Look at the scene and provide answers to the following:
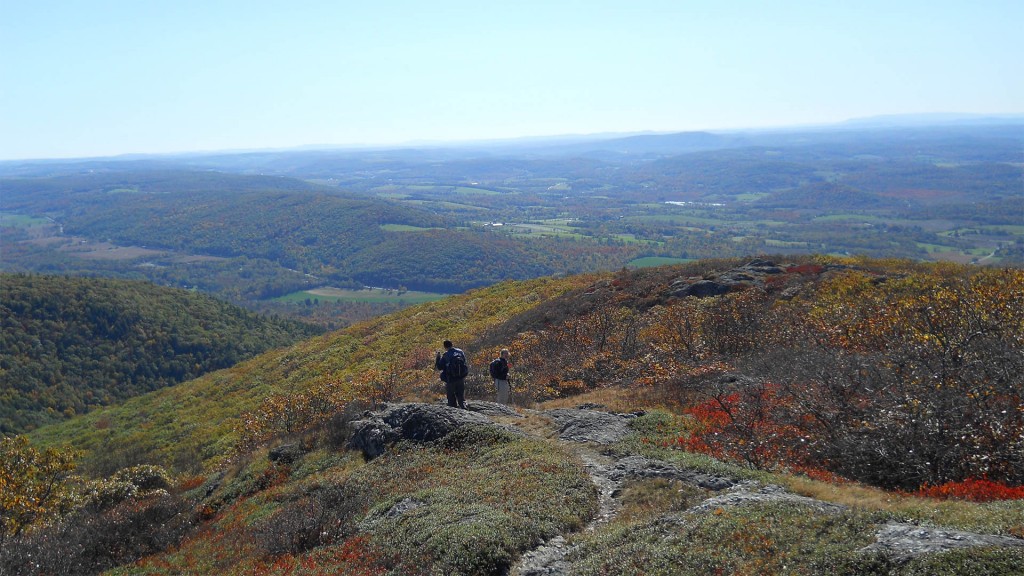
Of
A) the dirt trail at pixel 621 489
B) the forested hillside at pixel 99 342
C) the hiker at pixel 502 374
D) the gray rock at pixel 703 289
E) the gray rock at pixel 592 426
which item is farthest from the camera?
the forested hillside at pixel 99 342

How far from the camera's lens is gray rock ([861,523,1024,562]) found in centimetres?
604

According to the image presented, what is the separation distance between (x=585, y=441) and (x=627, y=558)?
5926mm

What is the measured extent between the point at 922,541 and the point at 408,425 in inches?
438

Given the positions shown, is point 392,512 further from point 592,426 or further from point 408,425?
point 592,426

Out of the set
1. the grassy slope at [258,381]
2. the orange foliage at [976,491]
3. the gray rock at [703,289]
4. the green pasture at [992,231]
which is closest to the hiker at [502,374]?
the grassy slope at [258,381]

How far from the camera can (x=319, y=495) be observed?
12.1 m

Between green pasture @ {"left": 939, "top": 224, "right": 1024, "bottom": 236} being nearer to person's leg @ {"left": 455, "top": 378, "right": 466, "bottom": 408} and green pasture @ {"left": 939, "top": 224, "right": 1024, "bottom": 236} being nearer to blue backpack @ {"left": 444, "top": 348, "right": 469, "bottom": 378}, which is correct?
person's leg @ {"left": 455, "top": 378, "right": 466, "bottom": 408}

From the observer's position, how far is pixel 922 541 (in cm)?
631

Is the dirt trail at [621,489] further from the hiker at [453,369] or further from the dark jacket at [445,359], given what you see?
the dark jacket at [445,359]

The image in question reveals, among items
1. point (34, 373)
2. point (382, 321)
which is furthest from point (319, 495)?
point (34, 373)

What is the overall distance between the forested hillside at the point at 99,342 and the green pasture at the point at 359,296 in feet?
198

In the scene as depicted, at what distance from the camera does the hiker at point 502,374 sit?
672 inches

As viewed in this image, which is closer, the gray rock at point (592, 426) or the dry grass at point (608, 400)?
the gray rock at point (592, 426)

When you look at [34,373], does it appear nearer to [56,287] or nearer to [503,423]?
[56,287]
